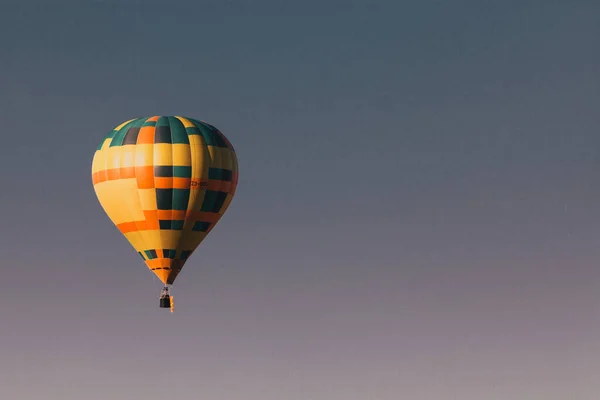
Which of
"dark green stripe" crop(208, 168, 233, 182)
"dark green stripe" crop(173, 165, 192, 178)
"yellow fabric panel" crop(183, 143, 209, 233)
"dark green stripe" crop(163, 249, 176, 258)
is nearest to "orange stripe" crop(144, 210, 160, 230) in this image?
"dark green stripe" crop(163, 249, 176, 258)

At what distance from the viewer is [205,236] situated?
14462 centimetres

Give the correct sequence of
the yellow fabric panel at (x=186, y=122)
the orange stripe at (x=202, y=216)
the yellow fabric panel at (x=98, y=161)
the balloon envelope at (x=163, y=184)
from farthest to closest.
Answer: the yellow fabric panel at (x=98, y=161), the yellow fabric panel at (x=186, y=122), the orange stripe at (x=202, y=216), the balloon envelope at (x=163, y=184)

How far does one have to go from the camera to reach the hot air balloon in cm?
14175

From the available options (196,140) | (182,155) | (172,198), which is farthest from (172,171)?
(196,140)

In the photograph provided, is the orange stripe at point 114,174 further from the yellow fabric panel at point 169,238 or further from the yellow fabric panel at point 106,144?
the yellow fabric panel at point 169,238

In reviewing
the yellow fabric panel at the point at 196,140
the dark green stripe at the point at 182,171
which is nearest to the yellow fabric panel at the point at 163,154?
the dark green stripe at the point at 182,171

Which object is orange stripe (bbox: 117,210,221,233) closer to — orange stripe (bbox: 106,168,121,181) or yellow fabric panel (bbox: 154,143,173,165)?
orange stripe (bbox: 106,168,121,181)

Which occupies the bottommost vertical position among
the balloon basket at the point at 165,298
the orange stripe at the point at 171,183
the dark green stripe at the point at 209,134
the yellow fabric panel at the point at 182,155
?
the balloon basket at the point at 165,298

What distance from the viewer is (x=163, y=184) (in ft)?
465

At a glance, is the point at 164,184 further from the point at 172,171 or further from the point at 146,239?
the point at 146,239

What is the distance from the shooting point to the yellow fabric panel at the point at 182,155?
5586 inches

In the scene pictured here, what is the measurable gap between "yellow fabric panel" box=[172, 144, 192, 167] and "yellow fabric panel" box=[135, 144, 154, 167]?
4.89 ft

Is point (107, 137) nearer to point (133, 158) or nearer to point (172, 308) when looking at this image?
point (133, 158)

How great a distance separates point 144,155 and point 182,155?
2.46 meters
